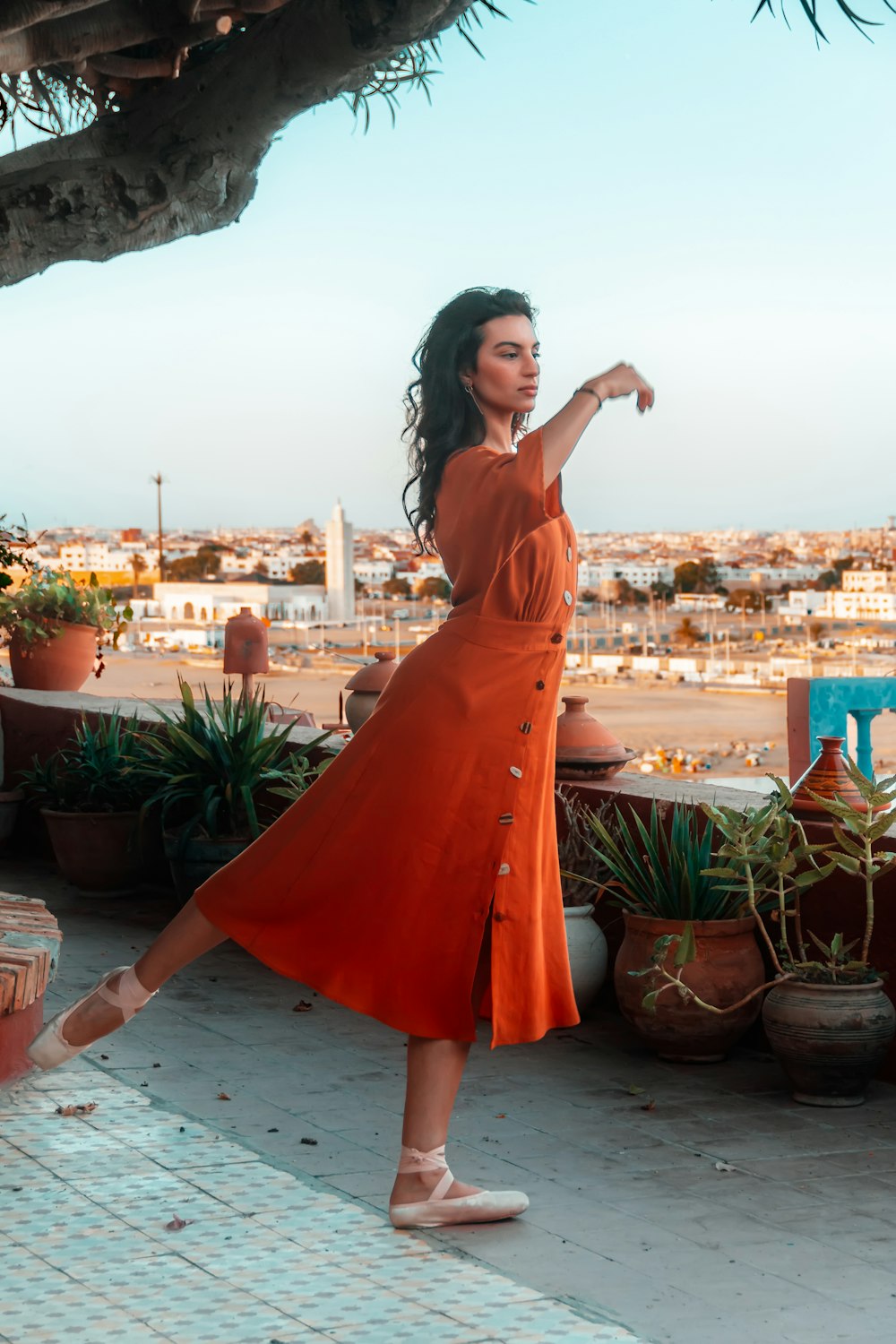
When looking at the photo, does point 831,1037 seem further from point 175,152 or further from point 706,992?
point 175,152

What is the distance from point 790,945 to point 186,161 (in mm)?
2926

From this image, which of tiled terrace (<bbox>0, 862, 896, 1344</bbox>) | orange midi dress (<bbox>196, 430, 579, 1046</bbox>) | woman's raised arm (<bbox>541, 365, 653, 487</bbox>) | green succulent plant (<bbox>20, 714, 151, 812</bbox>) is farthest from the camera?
green succulent plant (<bbox>20, 714, 151, 812</bbox>)

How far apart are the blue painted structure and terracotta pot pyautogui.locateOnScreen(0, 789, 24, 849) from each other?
3855 millimetres

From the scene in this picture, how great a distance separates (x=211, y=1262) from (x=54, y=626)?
21.7 feet

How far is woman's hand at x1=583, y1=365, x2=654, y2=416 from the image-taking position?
279 centimetres

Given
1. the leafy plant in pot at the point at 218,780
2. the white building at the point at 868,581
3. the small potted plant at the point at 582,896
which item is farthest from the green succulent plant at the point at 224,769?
the white building at the point at 868,581

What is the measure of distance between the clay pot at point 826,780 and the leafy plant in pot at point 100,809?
10.3 feet

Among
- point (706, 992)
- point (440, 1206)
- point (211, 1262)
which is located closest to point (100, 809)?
point (706, 992)

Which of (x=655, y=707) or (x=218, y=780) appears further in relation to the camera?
(x=655, y=707)

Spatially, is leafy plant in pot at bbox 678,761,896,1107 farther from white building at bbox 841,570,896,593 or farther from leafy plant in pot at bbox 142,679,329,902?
white building at bbox 841,570,896,593

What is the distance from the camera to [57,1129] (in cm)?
348

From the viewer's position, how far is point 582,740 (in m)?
5.34

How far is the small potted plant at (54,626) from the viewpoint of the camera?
8.86 m

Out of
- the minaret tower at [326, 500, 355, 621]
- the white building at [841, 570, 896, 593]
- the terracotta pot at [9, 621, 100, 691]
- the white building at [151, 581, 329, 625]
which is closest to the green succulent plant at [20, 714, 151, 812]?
the terracotta pot at [9, 621, 100, 691]
